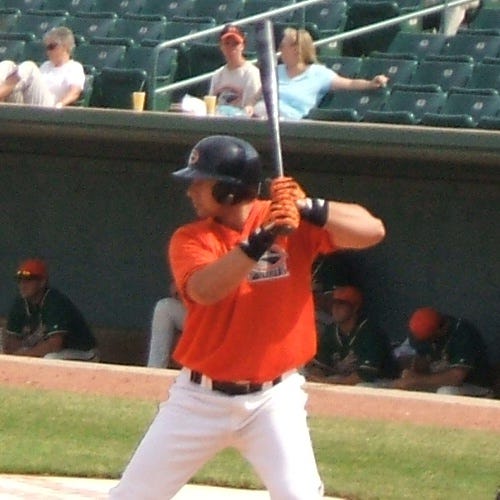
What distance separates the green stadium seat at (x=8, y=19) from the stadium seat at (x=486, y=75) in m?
4.87

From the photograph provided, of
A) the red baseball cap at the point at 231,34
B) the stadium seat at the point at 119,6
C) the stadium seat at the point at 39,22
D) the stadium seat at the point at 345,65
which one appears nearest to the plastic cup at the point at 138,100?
the red baseball cap at the point at 231,34

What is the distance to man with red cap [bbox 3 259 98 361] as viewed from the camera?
1070cm

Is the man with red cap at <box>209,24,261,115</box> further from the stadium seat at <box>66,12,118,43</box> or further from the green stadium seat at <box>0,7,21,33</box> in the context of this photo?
the green stadium seat at <box>0,7,21,33</box>

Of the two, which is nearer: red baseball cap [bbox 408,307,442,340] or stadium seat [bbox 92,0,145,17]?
red baseball cap [bbox 408,307,442,340]

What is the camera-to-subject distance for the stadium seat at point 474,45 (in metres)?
11.7

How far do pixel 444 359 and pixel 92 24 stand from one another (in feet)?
18.3

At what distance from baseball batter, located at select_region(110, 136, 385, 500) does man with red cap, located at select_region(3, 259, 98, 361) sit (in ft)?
19.9

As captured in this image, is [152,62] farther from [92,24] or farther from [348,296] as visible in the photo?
[348,296]

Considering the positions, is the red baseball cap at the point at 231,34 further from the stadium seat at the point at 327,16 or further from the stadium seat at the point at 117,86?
the stadium seat at the point at 327,16

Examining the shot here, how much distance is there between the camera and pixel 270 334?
4.55m

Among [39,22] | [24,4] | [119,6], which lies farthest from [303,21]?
[24,4]

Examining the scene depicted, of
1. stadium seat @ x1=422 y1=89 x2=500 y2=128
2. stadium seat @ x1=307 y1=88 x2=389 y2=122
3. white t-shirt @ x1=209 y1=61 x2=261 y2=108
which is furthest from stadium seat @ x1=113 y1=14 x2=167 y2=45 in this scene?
stadium seat @ x1=422 y1=89 x2=500 y2=128

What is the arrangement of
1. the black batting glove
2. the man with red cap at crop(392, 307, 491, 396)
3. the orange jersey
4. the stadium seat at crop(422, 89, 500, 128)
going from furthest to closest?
the stadium seat at crop(422, 89, 500, 128)
the man with red cap at crop(392, 307, 491, 396)
the orange jersey
the black batting glove

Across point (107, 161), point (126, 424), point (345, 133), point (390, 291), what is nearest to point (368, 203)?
point (390, 291)
